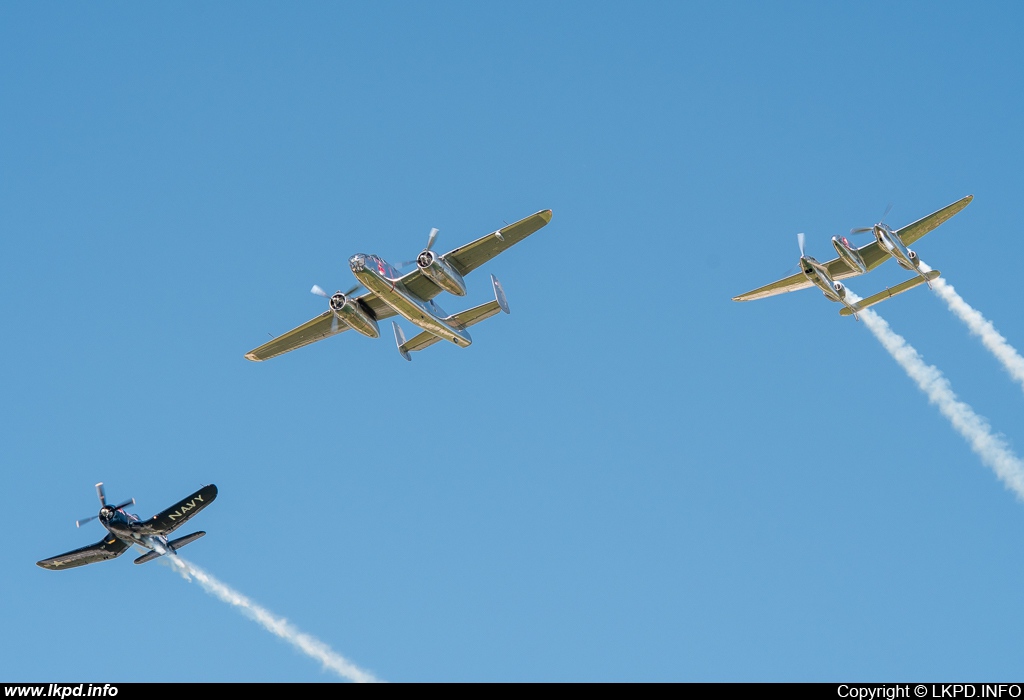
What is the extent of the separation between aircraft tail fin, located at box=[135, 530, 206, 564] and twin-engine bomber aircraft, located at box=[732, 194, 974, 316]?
33.6 m

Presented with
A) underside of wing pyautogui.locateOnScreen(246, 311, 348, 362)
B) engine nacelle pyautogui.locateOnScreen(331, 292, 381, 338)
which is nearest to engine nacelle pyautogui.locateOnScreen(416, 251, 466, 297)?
engine nacelle pyautogui.locateOnScreen(331, 292, 381, 338)

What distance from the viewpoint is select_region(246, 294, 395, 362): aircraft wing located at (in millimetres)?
55312

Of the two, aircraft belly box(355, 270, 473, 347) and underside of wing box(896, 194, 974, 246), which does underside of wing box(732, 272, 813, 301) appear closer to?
underside of wing box(896, 194, 974, 246)

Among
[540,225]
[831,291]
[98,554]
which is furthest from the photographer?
[831,291]

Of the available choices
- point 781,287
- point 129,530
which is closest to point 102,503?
point 129,530

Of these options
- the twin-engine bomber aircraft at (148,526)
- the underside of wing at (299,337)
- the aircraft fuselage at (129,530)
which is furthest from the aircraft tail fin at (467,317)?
the aircraft fuselage at (129,530)

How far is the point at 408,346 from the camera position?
54.6m
